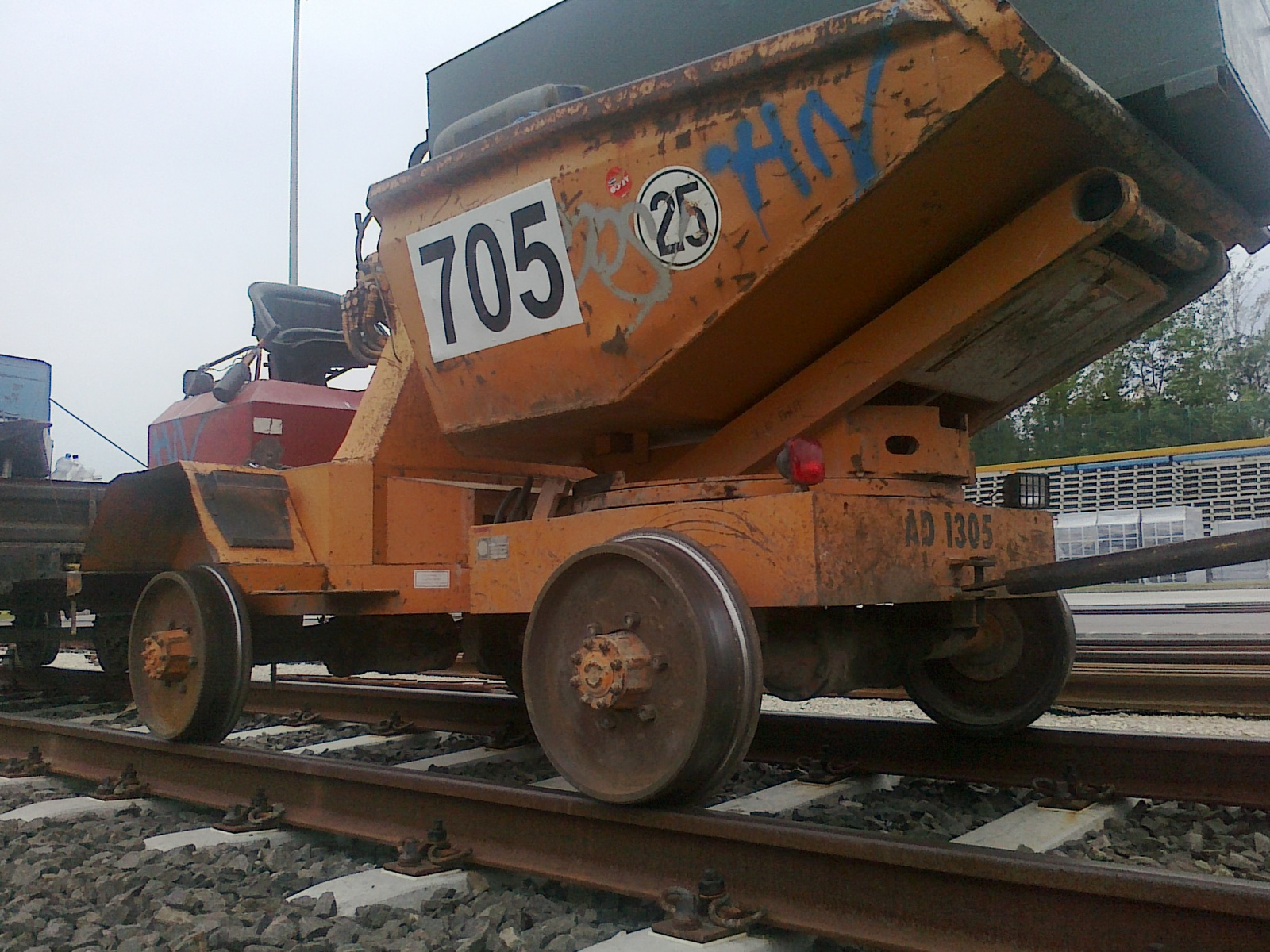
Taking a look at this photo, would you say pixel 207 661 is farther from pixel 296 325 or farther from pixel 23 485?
pixel 23 485

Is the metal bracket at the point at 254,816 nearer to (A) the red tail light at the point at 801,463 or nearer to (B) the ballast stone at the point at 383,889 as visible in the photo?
(B) the ballast stone at the point at 383,889

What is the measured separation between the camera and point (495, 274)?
138 inches

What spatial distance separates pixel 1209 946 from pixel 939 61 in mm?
2035

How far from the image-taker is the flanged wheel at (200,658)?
414 centimetres

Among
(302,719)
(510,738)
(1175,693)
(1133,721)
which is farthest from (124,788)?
(1175,693)

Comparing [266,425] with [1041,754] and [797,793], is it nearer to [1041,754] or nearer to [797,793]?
[797,793]

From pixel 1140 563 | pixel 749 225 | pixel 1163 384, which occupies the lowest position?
pixel 1140 563

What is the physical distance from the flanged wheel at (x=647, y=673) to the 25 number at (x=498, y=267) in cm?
89

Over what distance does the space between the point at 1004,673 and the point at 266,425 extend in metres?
3.76

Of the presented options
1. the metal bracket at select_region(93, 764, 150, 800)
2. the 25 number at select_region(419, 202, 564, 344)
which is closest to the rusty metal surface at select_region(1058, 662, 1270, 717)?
the 25 number at select_region(419, 202, 564, 344)

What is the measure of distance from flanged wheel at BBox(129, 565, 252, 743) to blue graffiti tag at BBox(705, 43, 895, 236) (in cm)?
265

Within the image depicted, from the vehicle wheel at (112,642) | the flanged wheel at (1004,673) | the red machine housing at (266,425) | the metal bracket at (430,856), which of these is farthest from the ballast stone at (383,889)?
the vehicle wheel at (112,642)

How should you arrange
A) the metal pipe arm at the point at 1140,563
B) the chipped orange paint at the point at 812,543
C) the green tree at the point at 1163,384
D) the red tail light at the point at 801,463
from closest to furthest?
the metal pipe arm at the point at 1140,563
the chipped orange paint at the point at 812,543
the red tail light at the point at 801,463
the green tree at the point at 1163,384

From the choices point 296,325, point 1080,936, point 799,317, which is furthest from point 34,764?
point 1080,936
